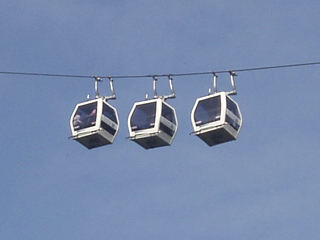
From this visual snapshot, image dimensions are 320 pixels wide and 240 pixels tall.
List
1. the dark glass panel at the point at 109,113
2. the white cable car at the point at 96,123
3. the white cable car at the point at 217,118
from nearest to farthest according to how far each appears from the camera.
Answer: the white cable car at the point at 217,118 → the white cable car at the point at 96,123 → the dark glass panel at the point at 109,113

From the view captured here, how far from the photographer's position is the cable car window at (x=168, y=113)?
Answer: 179ft

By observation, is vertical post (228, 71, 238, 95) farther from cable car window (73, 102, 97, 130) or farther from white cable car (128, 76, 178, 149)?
cable car window (73, 102, 97, 130)

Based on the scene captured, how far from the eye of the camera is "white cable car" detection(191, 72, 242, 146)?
5394 centimetres

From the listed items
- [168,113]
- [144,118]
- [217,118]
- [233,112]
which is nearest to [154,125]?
[144,118]

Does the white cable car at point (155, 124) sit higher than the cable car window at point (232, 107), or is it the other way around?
the cable car window at point (232, 107)

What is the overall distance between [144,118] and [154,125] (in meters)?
0.54

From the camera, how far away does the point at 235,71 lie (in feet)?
178

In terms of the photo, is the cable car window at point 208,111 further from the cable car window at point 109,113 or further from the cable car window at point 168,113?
the cable car window at point 109,113

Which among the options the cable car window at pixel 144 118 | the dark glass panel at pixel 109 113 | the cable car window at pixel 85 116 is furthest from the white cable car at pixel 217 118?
the cable car window at pixel 85 116

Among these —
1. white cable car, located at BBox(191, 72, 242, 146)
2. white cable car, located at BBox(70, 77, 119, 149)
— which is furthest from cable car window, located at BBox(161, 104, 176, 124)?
white cable car, located at BBox(70, 77, 119, 149)

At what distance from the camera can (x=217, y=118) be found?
54.2m

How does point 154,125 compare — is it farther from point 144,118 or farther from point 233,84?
point 233,84

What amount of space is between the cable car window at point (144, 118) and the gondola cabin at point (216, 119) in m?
1.35

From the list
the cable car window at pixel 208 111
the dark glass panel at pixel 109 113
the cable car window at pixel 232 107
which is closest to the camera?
the cable car window at pixel 208 111
